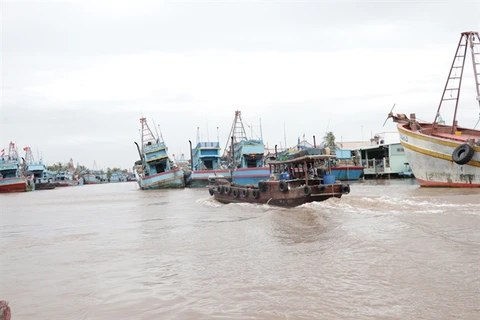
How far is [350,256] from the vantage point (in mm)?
7137

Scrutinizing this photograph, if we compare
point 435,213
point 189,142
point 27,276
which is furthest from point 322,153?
point 189,142

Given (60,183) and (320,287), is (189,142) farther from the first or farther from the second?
(60,183)

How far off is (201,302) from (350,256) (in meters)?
3.02

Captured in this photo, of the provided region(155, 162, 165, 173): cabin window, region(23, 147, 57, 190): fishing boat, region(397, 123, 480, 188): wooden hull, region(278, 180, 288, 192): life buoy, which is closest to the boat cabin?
region(278, 180, 288, 192): life buoy

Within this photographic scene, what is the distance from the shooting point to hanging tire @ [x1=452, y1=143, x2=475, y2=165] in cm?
1892

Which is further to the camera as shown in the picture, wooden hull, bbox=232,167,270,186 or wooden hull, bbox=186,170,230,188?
wooden hull, bbox=186,170,230,188

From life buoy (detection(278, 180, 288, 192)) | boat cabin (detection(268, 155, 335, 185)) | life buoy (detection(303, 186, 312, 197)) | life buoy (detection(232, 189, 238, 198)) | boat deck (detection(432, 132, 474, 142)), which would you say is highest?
boat deck (detection(432, 132, 474, 142))

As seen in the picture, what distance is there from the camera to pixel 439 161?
21.3m

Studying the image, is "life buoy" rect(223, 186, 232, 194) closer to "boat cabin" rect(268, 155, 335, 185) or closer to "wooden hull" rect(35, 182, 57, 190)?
"boat cabin" rect(268, 155, 335, 185)

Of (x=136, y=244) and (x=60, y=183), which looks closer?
(x=136, y=244)

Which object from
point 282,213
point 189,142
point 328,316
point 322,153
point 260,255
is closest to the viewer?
point 328,316

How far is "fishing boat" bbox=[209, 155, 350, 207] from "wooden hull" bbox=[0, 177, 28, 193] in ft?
129

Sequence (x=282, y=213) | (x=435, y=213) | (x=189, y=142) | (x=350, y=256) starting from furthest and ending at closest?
(x=189, y=142), (x=282, y=213), (x=435, y=213), (x=350, y=256)

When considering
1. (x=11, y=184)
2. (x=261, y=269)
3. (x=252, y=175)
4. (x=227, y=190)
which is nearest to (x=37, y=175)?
(x=11, y=184)
